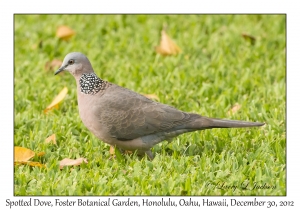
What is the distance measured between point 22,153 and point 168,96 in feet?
7.57

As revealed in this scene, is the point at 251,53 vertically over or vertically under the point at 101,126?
over

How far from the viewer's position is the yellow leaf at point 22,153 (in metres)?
6.24

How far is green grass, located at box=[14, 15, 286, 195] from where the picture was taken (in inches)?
227

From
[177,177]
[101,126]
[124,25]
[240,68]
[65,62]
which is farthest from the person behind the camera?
[124,25]

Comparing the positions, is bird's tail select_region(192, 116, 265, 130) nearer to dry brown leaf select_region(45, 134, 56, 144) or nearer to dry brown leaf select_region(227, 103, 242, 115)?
dry brown leaf select_region(227, 103, 242, 115)

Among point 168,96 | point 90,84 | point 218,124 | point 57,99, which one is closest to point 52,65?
point 57,99

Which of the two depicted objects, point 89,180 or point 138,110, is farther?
point 138,110

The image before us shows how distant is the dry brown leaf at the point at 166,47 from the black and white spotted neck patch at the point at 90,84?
2.65 metres

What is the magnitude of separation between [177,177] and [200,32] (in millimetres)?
4495

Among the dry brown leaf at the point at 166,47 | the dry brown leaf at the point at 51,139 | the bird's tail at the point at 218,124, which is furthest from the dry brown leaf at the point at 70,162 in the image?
the dry brown leaf at the point at 166,47

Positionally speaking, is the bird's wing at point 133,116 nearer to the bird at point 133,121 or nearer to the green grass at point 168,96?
the bird at point 133,121

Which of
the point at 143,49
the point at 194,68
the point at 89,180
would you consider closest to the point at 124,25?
the point at 143,49

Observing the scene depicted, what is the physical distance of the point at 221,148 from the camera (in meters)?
6.56

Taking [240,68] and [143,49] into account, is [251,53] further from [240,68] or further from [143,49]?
[143,49]
